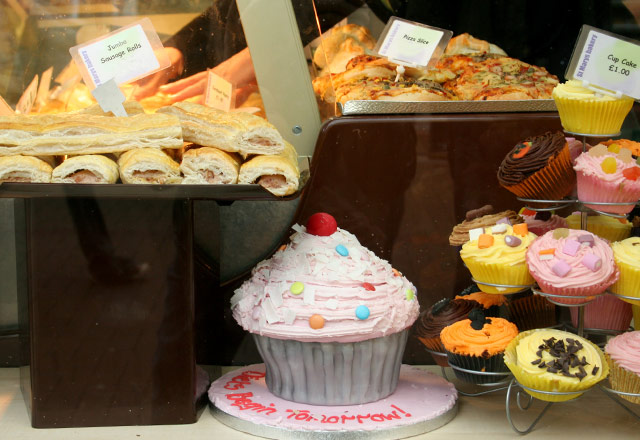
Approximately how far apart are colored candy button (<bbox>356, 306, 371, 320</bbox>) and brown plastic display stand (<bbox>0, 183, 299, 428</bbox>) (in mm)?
395

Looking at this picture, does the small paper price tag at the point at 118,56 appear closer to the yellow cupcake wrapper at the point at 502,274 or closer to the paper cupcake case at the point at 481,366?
the yellow cupcake wrapper at the point at 502,274

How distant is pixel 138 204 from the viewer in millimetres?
1807

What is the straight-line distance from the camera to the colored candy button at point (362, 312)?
1.80m

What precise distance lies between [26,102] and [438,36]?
124 centimetres

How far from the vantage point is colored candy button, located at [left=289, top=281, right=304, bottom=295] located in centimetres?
184

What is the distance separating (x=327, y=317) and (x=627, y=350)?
0.68m

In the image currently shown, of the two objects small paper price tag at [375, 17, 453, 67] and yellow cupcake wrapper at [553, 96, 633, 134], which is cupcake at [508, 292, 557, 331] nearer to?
yellow cupcake wrapper at [553, 96, 633, 134]

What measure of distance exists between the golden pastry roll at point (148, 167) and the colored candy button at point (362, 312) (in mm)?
506

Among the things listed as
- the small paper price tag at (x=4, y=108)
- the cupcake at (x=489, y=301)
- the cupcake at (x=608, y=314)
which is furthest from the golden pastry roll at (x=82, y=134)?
the cupcake at (x=608, y=314)

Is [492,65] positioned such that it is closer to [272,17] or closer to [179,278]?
[272,17]

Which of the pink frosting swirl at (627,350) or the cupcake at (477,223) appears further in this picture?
the cupcake at (477,223)

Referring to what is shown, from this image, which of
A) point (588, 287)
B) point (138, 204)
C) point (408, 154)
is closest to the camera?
point (588, 287)

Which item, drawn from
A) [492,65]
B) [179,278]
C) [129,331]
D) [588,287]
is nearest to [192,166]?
[179,278]

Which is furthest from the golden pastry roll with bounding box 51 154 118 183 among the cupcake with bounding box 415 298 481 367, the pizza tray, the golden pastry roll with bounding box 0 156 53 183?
the cupcake with bounding box 415 298 481 367
